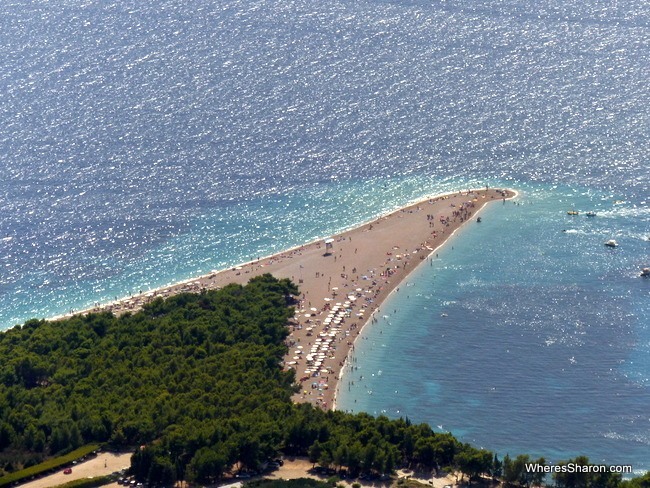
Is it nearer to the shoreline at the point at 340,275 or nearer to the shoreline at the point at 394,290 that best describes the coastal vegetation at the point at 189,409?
the shoreline at the point at 340,275

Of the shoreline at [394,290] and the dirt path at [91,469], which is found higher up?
the shoreline at [394,290]

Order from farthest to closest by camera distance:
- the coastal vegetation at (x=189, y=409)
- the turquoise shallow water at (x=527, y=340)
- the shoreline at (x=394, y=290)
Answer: the shoreline at (x=394, y=290)
the turquoise shallow water at (x=527, y=340)
the coastal vegetation at (x=189, y=409)

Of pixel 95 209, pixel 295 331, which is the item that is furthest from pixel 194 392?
pixel 95 209

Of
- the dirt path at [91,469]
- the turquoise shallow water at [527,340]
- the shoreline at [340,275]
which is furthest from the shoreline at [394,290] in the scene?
the dirt path at [91,469]

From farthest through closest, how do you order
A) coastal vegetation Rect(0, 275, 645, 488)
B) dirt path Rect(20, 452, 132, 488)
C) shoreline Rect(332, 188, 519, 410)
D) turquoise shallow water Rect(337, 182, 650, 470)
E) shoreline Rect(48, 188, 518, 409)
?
shoreline Rect(48, 188, 518, 409) → shoreline Rect(332, 188, 519, 410) → turquoise shallow water Rect(337, 182, 650, 470) → coastal vegetation Rect(0, 275, 645, 488) → dirt path Rect(20, 452, 132, 488)

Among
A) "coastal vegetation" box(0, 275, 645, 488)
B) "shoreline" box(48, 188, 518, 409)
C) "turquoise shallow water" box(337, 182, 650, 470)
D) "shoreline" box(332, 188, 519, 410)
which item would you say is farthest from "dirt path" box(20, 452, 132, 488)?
"turquoise shallow water" box(337, 182, 650, 470)

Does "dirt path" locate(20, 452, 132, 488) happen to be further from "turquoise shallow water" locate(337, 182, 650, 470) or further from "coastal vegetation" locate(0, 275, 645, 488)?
"turquoise shallow water" locate(337, 182, 650, 470)
